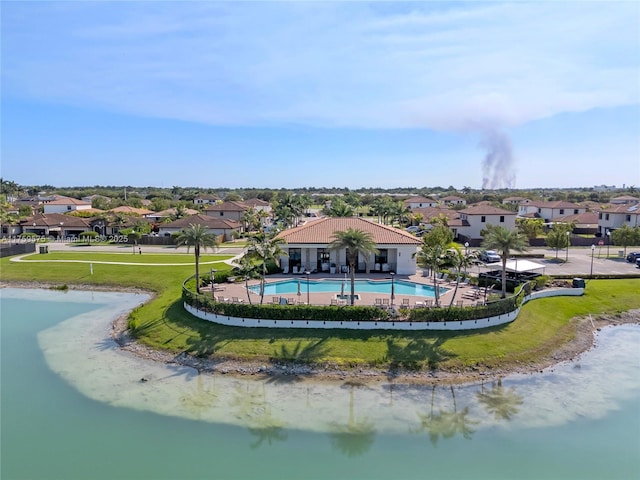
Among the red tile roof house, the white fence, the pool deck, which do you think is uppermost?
the red tile roof house

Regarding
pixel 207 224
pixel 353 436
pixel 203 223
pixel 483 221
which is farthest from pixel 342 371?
pixel 483 221

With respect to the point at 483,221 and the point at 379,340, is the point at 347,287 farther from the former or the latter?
the point at 483,221

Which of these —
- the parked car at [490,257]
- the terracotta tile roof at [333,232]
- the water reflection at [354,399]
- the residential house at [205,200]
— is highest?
the residential house at [205,200]

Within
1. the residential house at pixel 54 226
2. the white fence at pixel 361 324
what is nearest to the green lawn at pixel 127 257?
the residential house at pixel 54 226

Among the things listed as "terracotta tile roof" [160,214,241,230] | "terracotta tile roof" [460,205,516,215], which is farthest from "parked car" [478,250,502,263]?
"terracotta tile roof" [160,214,241,230]

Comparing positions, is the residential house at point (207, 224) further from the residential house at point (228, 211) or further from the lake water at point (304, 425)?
the lake water at point (304, 425)

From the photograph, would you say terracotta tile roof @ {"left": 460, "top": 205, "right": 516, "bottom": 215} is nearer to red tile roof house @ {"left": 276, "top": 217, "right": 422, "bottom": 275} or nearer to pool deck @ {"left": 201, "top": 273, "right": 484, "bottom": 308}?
red tile roof house @ {"left": 276, "top": 217, "right": 422, "bottom": 275}
